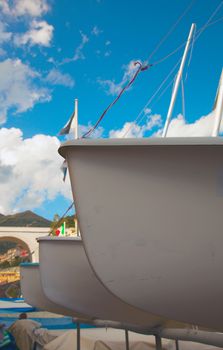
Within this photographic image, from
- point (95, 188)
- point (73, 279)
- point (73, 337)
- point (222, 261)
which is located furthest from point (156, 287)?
point (73, 337)

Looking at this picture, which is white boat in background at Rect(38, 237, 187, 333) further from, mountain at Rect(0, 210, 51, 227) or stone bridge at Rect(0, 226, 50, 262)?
mountain at Rect(0, 210, 51, 227)

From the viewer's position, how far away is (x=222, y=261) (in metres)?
2.50

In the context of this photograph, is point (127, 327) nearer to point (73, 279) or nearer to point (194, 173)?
point (73, 279)

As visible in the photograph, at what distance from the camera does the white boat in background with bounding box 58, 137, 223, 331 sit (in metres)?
2.51

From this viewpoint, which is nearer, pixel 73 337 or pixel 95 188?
pixel 95 188

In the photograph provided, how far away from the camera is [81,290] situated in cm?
505

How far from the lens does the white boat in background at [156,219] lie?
251 cm

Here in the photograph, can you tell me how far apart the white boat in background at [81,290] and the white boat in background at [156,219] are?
2.08 metres

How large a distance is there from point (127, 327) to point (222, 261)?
3096mm

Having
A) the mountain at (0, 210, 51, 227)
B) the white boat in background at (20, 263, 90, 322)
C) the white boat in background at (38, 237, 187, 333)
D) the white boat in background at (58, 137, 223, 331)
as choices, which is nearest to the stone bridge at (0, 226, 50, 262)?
the white boat in background at (20, 263, 90, 322)

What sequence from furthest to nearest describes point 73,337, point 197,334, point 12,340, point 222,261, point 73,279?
point 12,340
point 73,337
point 73,279
point 197,334
point 222,261

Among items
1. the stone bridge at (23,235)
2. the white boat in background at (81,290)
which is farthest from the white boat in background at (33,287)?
the stone bridge at (23,235)

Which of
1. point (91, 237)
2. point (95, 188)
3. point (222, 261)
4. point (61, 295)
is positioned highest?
point (95, 188)

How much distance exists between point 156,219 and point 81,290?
278 cm
